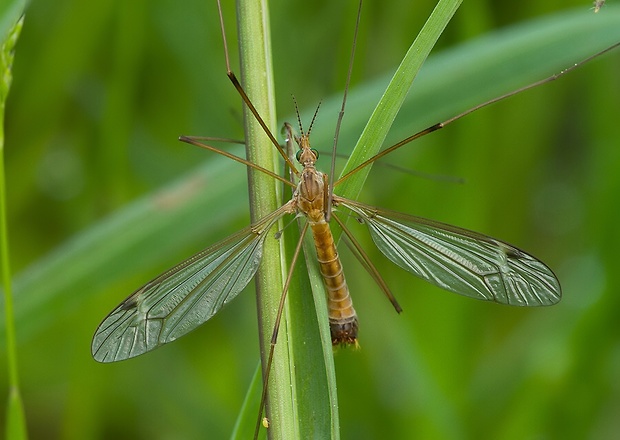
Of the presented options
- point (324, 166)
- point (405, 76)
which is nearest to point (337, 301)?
point (324, 166)

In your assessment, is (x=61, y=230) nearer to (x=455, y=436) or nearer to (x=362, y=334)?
(x=362, y=334)

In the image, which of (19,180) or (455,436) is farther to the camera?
(19,180)

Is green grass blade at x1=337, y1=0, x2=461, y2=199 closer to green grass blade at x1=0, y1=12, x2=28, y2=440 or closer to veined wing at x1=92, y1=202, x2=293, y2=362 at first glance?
veined wing at x1=92, y1=202, x2=293, y2=362

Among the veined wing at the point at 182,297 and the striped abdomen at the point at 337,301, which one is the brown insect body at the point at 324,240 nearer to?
the striped abdomen at the point at 337,301

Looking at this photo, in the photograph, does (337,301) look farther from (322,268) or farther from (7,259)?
(7,259)

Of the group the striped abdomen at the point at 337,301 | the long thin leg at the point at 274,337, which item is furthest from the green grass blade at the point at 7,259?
the striped abdomen at the point at 337,301

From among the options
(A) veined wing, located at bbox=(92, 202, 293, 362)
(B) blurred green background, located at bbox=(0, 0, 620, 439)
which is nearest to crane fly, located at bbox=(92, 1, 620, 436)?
(A) veined wing, located at bbox=(92, 202, 293, 362)

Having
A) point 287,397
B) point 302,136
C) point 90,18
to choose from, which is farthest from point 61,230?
point 287,397

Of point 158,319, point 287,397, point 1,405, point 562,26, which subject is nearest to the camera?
point 287,397
